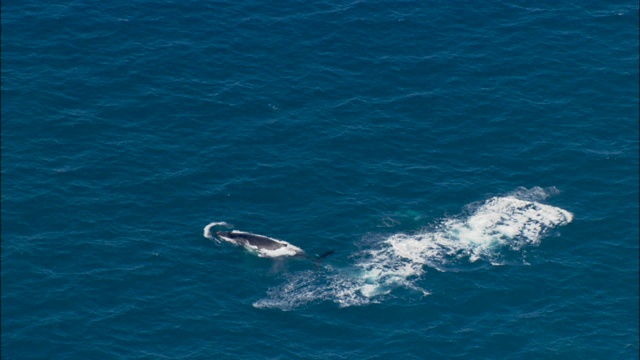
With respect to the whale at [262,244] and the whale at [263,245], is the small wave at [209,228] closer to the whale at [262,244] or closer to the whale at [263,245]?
the whale at [263,245]

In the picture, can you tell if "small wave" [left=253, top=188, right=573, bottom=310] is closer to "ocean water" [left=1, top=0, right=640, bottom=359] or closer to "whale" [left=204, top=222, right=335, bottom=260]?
"ocean water" [left=1, top=0, right=640, bottom=359]

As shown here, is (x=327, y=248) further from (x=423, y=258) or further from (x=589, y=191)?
(x=589, y=191)

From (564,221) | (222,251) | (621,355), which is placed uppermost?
(564,221)

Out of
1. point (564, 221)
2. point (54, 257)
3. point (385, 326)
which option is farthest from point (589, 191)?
point (54, 257)

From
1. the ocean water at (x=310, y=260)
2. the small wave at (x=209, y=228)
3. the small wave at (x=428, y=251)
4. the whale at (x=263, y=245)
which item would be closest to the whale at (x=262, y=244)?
the whale at (x=263, y=245)

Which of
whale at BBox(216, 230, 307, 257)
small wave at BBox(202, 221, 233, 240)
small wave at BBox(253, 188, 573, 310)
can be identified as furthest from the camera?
small wave at BBox(202, 221, 233, 240)

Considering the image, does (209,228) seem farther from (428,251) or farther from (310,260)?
(428,251)

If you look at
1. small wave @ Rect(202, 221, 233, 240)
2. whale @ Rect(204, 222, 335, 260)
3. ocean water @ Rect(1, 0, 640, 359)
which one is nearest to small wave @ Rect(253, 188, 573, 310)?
ocean water @ Rect(1, 0, 640, 359)
